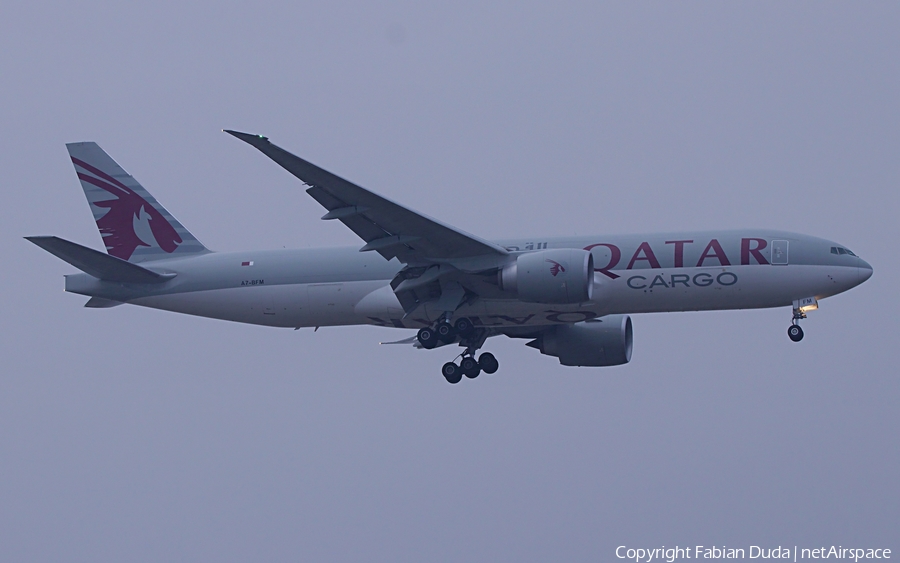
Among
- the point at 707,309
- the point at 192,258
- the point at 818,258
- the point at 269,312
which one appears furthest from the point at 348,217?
the point at 818,258

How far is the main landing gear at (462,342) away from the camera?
33406 millimetres

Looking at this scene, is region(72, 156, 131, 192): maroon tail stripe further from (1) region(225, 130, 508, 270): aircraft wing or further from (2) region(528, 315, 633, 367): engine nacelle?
(2) region(528, 315, 633, 367): engine nacelle

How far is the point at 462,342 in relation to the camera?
1391 inches

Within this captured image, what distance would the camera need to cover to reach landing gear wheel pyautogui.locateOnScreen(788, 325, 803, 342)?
3216 cm

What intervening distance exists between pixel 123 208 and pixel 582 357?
622 inches

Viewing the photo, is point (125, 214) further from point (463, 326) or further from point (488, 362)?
point (488, 362)

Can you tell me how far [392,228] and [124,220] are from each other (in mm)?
10946

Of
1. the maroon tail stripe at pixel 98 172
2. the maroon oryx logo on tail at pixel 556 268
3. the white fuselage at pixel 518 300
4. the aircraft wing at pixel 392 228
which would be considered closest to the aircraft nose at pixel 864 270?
the white fuselage at pixel 518 300

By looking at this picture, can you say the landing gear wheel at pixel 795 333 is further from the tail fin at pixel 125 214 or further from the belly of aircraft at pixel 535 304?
the tail fin at pixel 125 214

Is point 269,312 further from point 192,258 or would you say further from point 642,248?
point 642,248

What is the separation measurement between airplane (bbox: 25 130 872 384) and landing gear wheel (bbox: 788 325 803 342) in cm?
3

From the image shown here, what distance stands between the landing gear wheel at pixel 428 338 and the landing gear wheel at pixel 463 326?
28.0 inches

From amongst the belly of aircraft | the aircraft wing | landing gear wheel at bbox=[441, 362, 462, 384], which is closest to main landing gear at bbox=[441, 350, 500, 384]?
landing gear wheel at bbox=[441, 362, 462, 384]

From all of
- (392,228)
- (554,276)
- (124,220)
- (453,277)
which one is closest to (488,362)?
(453,277)
